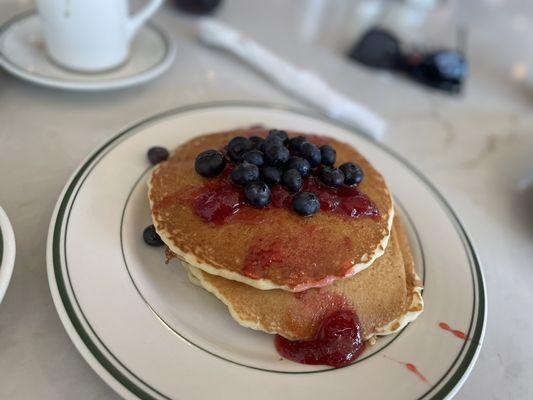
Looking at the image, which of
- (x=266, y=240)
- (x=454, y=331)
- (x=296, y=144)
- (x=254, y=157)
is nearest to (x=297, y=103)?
(x=296, y=144)

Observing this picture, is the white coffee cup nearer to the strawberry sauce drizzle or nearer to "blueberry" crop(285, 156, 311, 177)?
"blueberry" crop(285, 156, 311, 177)

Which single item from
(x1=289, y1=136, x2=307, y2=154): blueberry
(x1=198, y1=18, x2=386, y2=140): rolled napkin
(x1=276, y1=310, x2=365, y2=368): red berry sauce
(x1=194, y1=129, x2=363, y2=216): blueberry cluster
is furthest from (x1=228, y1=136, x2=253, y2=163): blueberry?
(x1=198, y1=18, x2=386, y2=140): rolled napkin

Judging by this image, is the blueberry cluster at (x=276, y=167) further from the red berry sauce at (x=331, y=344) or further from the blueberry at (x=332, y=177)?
the red berry sauce at (x=331, y=344)

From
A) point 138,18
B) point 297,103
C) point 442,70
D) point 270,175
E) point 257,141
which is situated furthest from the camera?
point 442,70

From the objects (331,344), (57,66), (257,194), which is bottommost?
(57,66)

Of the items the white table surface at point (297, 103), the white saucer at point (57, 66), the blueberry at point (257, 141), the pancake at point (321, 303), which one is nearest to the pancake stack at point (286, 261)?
the pancake at point (321, 303)

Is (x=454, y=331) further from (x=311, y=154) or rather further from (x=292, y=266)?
(x=311, y=154)

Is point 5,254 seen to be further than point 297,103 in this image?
No
